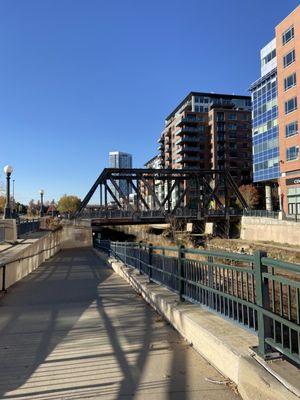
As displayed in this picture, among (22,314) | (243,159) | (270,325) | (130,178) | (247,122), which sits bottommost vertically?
(22,314)

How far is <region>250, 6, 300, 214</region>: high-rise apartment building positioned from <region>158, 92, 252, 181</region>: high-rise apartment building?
150ft

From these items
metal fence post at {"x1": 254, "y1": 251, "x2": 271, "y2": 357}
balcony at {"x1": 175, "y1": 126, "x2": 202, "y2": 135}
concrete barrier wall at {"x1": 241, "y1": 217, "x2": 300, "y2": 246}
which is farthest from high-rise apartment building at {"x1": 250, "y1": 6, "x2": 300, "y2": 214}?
metal fence post at {"x1": 254, "y1": 251, "x2": 271, "y2": 357}

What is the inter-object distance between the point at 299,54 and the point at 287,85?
4584 millimetres

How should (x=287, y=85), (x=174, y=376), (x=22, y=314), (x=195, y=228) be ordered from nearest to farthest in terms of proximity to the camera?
(x=174, y=376) < (x=22, y=314) < (x=287, y=85) < (x=195, y=228)

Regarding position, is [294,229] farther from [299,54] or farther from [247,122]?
[247,122]

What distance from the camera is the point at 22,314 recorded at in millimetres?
9164

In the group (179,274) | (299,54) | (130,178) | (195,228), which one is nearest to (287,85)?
(299,54)

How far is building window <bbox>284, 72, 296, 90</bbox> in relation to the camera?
180 ft

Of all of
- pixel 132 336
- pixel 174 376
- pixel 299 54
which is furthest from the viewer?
pixel 299 54

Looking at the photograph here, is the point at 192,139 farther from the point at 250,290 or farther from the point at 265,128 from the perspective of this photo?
the point at 250,290

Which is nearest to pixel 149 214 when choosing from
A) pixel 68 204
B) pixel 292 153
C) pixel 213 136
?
pixel 292 153

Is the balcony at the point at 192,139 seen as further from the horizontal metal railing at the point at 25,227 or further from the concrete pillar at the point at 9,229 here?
the concrete pillar at the point at 9,229

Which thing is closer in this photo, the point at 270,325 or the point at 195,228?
the point at 270,325

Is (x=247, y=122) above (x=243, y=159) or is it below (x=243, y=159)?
above
